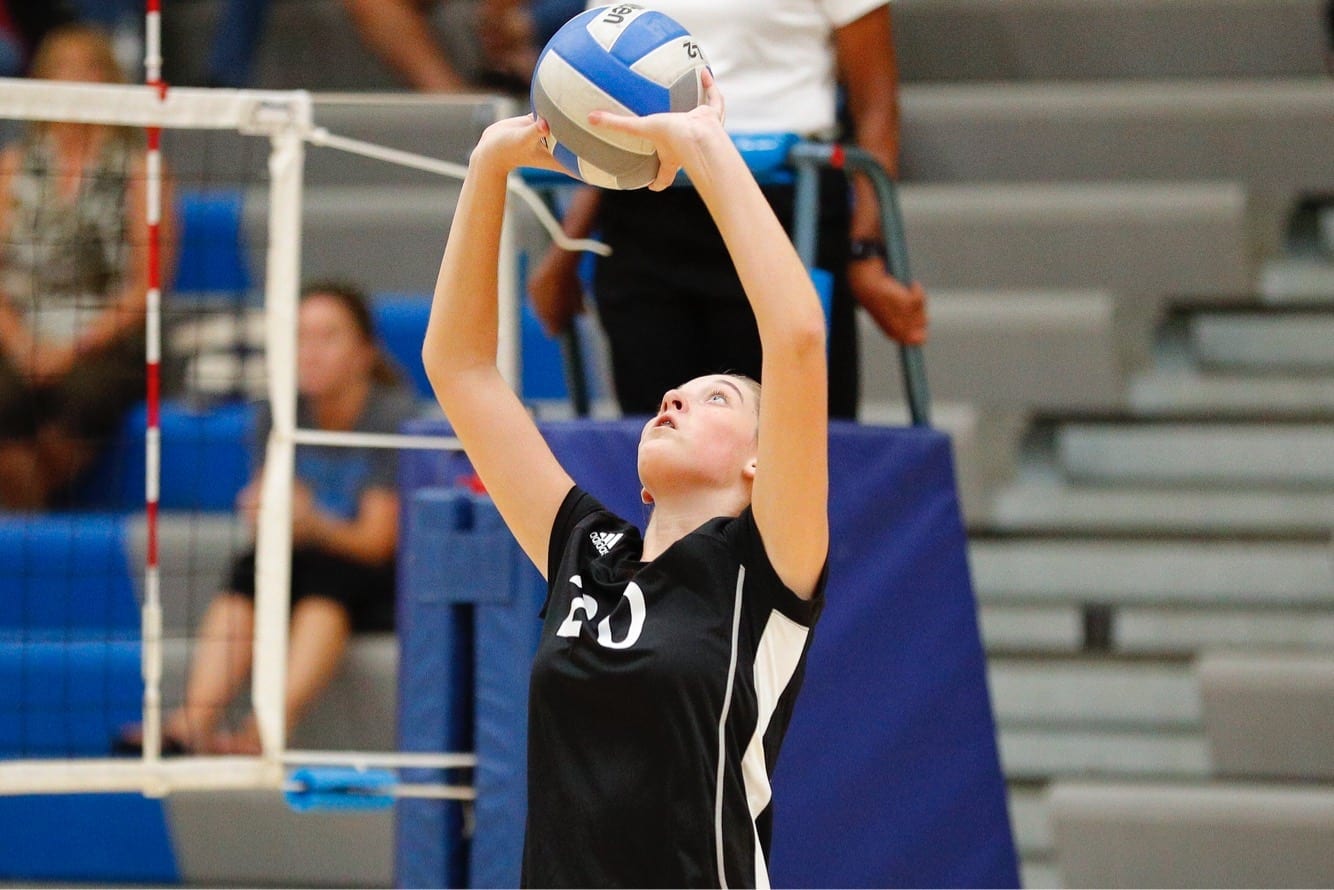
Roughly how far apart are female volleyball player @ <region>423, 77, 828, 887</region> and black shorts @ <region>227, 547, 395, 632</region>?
2.31 meters

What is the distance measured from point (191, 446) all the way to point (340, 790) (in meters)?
2.46

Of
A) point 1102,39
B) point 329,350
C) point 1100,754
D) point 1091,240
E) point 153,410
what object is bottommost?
point 1100,754

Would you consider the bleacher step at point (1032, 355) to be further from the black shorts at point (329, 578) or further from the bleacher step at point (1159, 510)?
the black shorts at point (329, 578)

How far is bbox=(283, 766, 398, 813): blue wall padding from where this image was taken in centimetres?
292

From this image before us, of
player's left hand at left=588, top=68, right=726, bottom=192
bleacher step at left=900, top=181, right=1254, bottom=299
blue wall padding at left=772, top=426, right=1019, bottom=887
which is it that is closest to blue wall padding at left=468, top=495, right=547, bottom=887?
blue wall padding at left=772, top=426, right=1019, bottom=887

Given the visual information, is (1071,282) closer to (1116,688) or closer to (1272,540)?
(1272,540)

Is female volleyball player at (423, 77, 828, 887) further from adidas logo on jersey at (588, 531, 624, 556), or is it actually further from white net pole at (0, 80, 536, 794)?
white net pole at (0, 80, 536, 794)

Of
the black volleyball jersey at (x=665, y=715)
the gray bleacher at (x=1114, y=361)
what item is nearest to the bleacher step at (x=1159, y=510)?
the gray bleacher at (x=1114, y=361)

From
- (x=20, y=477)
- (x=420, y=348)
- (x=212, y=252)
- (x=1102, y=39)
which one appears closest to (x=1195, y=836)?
(x=420, y=348)

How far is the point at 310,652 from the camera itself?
4.34 m

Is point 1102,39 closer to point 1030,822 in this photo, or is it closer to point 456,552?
point 1030,822

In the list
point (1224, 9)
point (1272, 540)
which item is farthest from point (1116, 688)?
point (1224, 9)

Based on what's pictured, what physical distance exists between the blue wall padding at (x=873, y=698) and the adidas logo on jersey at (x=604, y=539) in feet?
2.24

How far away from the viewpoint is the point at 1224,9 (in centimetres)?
557
